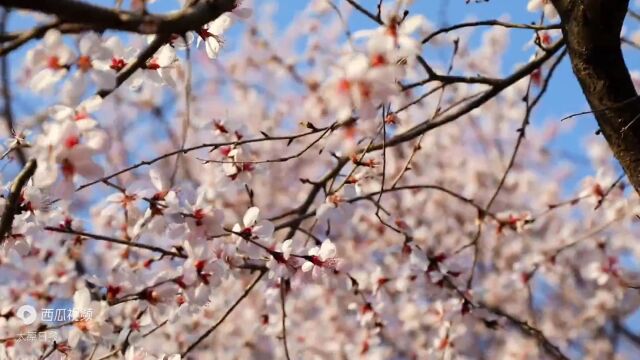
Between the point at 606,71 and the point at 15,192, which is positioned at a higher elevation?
the point at 606,71

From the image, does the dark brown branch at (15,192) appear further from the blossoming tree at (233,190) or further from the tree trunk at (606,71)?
the tree trunk at (606,71)

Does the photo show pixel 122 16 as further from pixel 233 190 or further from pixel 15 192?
pixel 233 190

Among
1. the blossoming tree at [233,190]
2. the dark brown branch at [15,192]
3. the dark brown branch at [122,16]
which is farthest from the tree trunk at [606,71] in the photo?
the dark brown branch at [15,192]

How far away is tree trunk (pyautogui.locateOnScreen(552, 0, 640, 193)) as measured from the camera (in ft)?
6.16

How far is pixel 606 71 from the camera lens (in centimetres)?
195

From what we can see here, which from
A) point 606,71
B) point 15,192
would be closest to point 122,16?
point 15,192

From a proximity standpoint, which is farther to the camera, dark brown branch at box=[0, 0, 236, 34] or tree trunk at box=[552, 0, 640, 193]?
tree trunk at box=[552, 0, 640, 193]

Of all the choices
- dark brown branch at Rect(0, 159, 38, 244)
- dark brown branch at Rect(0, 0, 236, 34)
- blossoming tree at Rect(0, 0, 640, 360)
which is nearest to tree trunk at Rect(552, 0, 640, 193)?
blossoming tree at Rect(0, 0, 640, 360)

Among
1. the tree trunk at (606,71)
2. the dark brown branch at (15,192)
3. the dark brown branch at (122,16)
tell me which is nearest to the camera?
the dark brown branch at (122,16)

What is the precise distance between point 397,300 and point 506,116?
3058 mm

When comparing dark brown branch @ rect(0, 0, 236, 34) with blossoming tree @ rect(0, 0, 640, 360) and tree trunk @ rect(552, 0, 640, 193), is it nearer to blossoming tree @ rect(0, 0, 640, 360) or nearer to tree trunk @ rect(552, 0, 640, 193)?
blossoming tree @ rect(0, 0, 640, 360)

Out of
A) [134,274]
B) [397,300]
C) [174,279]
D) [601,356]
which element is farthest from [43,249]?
[601,356]

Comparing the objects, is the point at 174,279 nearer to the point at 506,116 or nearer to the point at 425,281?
the point at 425,281

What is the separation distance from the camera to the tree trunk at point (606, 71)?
6.16 ft
